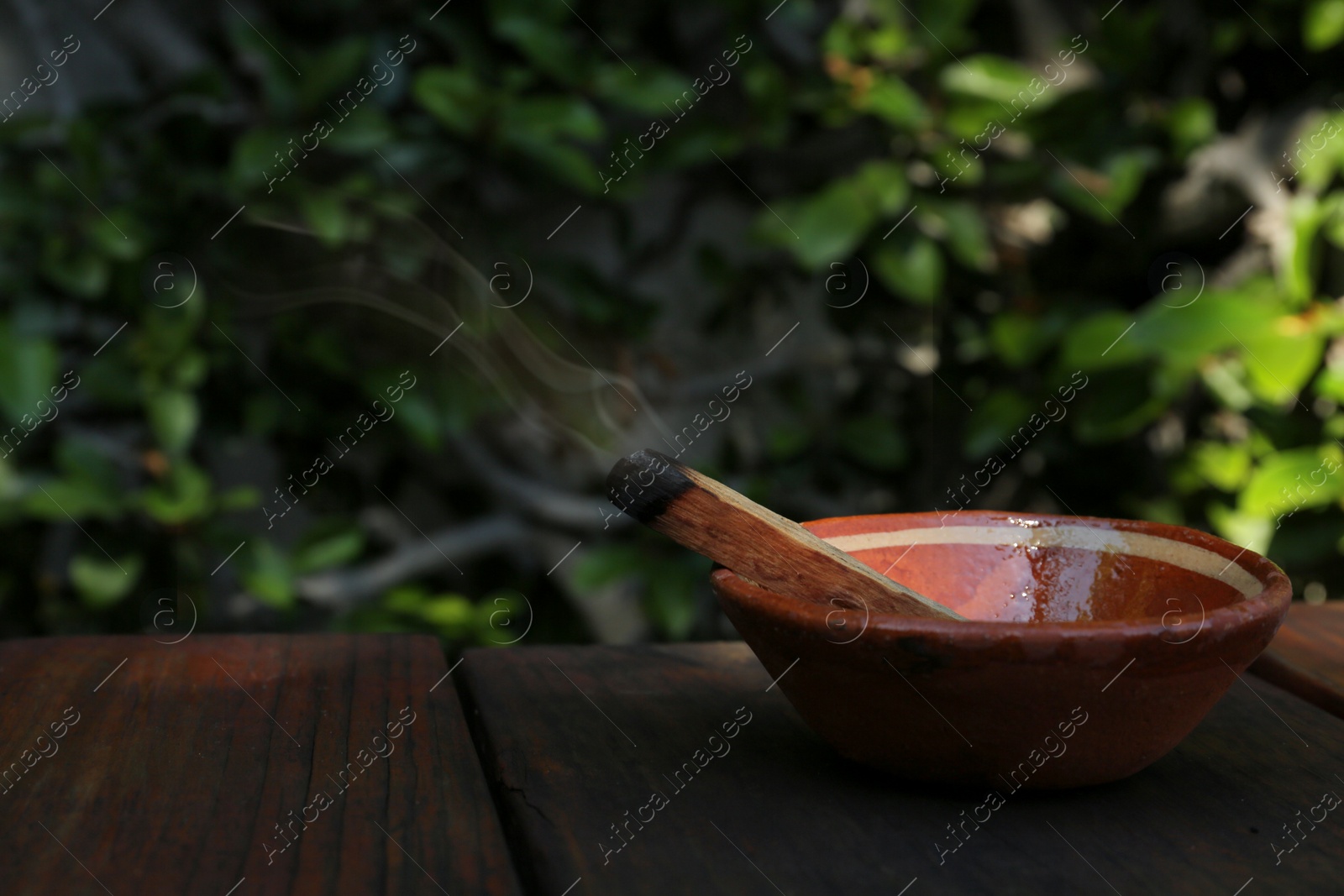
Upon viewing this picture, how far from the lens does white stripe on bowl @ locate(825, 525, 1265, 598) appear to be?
0.80 m

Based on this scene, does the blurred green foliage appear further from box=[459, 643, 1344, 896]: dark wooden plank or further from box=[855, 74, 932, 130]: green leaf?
box=[459, 643, 1344, 896]: dark wooden plank

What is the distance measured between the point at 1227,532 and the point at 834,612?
139 cm

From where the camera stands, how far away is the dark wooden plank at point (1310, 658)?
0.91 metres

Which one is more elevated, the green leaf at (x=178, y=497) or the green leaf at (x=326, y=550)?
the green leaf at (x=178, y=497)

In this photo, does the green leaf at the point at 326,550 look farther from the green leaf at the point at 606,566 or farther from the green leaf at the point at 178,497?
the green leaf at the point at 606,566

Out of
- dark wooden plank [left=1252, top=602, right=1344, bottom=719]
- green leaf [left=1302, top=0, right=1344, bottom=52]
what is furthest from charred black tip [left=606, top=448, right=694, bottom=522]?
green leaf [left=1302, top=0, right=1344, bottom=52]

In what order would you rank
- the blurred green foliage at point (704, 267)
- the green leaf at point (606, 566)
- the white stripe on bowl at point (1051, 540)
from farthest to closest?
1. the green leaf at point (606, 566)
2. the blurred green foliage at point (704, 267)
3. the white stripe on bowl at point (1051, 540)

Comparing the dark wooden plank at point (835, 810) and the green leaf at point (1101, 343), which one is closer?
the dark wooden plank at point (835, 810)

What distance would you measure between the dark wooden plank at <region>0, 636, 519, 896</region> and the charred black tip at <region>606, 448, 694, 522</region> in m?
0.19

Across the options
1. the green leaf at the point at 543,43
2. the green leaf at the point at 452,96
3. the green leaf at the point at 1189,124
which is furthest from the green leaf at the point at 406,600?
the green leaf at the point at 1189,124

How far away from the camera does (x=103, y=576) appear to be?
1.75 m

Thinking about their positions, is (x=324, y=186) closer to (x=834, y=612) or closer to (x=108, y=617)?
(x=108, y=617)

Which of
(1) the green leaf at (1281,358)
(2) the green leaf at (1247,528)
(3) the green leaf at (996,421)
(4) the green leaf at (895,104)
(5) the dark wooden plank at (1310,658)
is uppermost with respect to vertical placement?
(4) the green leaf at (895,104)

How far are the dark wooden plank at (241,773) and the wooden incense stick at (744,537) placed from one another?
20cm
